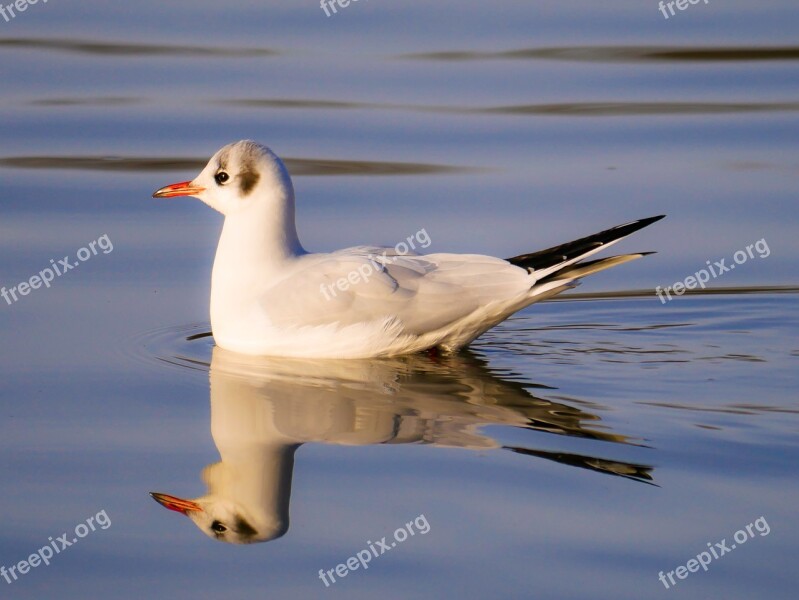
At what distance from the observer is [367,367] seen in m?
8.12

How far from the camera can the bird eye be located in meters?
6.06

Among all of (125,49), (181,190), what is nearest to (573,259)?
(181,190)

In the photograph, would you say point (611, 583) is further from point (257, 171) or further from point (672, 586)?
point (257, 171)

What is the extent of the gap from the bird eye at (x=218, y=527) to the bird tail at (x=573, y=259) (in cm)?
277

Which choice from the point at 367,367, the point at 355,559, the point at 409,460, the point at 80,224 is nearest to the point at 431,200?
the point at 80,224

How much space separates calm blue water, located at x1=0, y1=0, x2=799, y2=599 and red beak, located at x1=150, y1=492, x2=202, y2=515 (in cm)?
9

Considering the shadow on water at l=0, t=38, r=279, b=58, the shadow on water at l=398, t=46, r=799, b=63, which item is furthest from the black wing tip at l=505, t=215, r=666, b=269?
the shadow on water at l=0, t=38, r=279, b=58

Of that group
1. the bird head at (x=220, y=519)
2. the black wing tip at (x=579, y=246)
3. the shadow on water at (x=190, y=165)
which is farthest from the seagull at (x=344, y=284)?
the shadow on water at (x=190, y=165)

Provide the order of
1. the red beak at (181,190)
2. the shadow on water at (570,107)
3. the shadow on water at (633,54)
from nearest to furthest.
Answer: the red beak at (181,190) < the shadow on water at (570,107) < the shadow on water at (633,54)

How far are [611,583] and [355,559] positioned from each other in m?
0.99

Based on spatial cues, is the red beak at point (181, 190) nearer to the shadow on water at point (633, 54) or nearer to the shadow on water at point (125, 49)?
the shadow on water at point (125, 49)

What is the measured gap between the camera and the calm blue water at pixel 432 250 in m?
5.91

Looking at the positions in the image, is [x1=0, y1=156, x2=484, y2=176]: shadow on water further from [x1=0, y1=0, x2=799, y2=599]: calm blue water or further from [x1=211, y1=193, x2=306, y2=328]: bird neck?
[x1=211, y1=193, x2=306, y2=328]: bird neck

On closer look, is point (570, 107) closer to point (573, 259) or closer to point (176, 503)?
point (573, 259)
